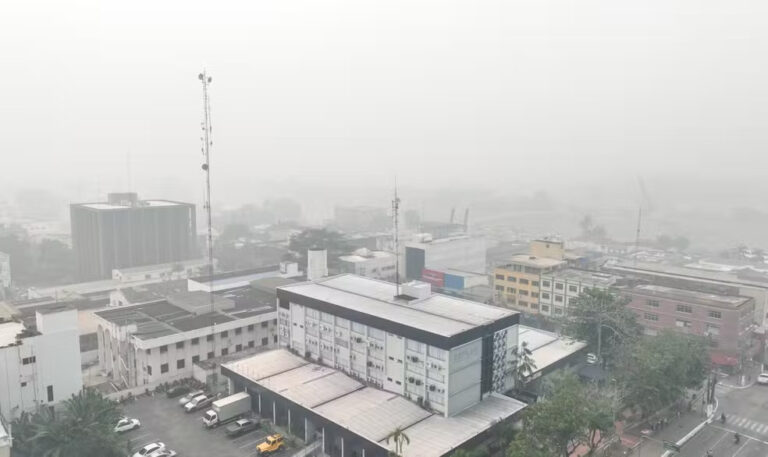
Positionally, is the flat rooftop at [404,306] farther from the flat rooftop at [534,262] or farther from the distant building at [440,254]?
the distant building at [440,254]

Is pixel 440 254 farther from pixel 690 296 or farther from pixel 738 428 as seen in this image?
pixel 738 428

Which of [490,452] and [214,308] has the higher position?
[214,308]

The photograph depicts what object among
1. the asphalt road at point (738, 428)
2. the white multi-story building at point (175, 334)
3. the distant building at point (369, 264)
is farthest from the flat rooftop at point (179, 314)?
the asphalt road at point (738, 428)

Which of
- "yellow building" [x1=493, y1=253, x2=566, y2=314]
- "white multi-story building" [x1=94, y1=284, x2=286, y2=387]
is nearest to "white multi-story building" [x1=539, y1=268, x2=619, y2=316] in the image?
"yellow building" [x1=493, y1=253, x2=566, y2=314]

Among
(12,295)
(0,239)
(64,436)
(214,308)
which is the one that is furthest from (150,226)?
(64,436)

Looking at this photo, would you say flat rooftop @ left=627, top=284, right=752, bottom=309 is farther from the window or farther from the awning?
the awning

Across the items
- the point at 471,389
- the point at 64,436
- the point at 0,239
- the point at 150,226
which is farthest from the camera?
the point at 0,239

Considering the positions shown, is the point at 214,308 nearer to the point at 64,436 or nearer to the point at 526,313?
the point at 64,436

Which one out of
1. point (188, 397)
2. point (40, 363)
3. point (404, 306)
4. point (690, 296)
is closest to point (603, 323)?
point (690, 296)
